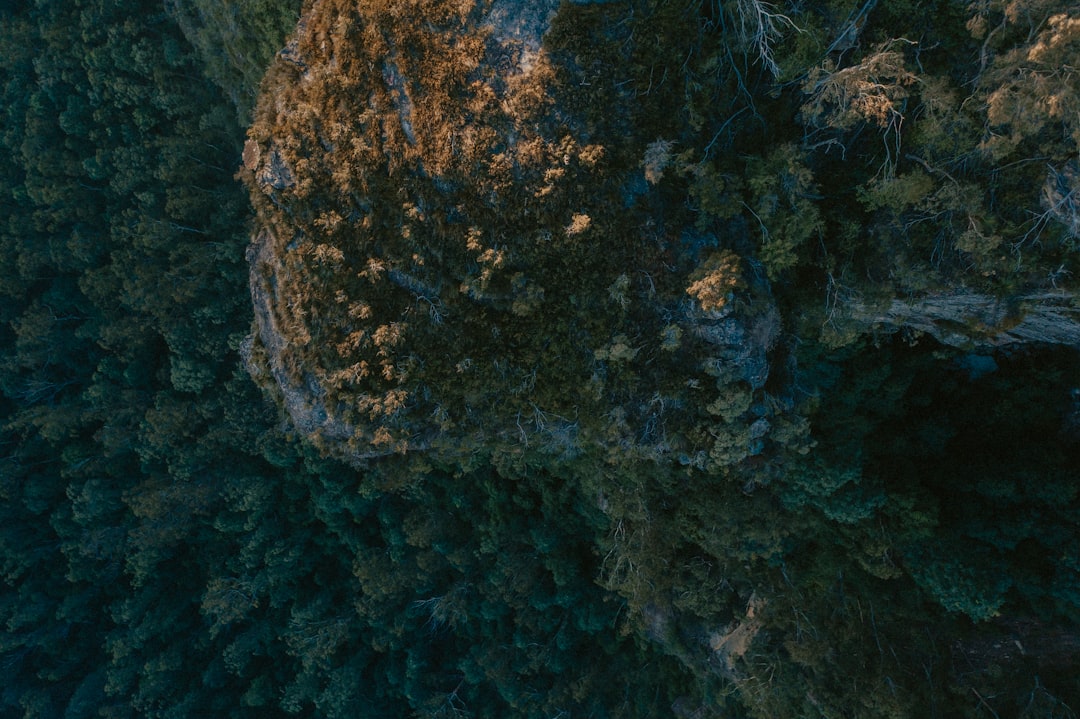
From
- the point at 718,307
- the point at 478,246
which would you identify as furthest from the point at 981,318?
the point at 478,246

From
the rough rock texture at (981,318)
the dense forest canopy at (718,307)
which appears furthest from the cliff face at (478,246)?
the rough rock texture at (981,318)

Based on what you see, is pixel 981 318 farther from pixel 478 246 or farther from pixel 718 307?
pixel 478 246

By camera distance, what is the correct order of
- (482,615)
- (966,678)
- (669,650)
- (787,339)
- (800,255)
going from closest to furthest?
(800,255)
(787,339)
(966,678)
(669,650)
(482,615)

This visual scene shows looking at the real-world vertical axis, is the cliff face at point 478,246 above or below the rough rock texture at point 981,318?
above

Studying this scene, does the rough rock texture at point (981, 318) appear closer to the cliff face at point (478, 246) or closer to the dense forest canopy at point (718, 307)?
the dense forest canopy at point (718, 307)

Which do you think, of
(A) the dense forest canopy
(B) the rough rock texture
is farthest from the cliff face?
(B) the rough rock texture

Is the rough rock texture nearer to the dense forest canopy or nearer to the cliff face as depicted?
the dense forest canopy

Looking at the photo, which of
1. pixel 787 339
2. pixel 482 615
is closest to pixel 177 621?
pixel 482 615

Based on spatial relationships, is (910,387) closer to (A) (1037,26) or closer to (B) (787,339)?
(B) (787,339)
